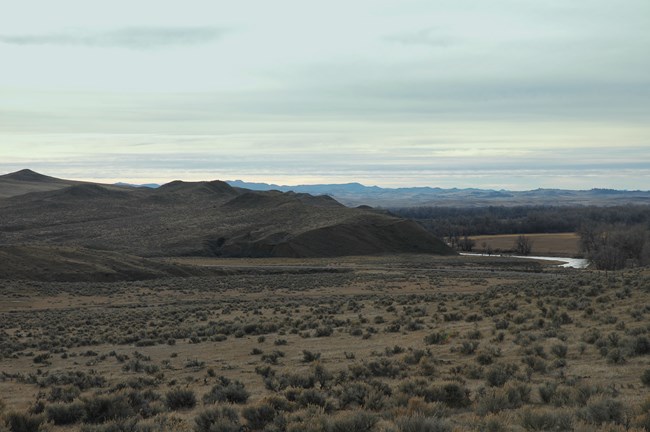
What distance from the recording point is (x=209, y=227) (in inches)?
4751

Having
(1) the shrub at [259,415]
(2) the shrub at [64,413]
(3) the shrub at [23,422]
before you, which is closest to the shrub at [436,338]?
(1) the shrub at [259,415]

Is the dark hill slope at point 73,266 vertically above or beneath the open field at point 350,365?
beneath

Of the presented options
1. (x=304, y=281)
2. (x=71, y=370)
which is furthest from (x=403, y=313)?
(x=304, y=281)

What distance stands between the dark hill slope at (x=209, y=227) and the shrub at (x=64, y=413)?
292ft

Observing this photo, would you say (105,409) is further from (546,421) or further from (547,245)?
(547,245)

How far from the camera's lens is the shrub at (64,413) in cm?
1016

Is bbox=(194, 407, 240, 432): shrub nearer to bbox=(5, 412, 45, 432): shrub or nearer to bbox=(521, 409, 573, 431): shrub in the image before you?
bbox=(5, 412, 45, 432): shrub

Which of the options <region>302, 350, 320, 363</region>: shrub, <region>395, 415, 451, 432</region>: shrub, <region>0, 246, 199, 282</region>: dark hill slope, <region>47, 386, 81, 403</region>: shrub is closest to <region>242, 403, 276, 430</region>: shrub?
<region>395, 415, 451, 432</region>: shrub

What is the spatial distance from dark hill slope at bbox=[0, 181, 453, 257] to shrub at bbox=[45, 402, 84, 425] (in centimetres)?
8896

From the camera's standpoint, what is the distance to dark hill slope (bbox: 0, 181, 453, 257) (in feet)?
343

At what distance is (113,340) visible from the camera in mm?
20875

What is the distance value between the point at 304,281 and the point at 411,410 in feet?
148

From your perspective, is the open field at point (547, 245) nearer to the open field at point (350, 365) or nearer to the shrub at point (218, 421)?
the open field at point (350, 365)

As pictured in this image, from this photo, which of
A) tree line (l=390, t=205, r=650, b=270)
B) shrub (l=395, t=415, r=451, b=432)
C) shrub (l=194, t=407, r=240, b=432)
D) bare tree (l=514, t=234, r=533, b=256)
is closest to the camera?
shrub (l=395, t=415, r=451, b=432)
